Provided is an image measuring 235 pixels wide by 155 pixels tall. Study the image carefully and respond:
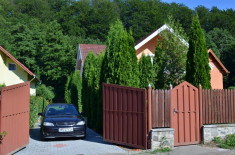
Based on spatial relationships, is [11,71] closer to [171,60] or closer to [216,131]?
[171,60]

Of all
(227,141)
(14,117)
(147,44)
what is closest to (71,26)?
(147,44)

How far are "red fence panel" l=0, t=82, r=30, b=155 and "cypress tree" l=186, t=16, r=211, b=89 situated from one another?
280 inches

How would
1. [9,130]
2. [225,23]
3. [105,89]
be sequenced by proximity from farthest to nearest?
[225,23], [105,89], [9,130]

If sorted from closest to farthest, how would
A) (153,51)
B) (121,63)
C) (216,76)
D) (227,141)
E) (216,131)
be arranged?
1. (227,141)
2. (216,131)
3. (121,63)
4. (153,51)
5. (216,76)

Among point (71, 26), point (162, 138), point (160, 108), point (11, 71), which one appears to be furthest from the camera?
point (71, 26)

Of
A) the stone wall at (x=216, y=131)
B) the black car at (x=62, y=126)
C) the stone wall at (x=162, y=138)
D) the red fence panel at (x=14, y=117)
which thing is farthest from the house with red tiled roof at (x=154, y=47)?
the red fence panel at (x=14, y=117)

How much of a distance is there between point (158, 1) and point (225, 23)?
1483 cm

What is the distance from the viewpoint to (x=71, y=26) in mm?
51031

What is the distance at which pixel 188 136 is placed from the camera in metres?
9.73

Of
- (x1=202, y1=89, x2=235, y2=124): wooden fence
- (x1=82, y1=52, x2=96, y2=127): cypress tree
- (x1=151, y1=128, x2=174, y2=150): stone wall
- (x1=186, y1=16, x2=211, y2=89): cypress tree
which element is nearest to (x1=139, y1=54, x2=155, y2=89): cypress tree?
(x1=186, y1=16, x2=211, y2=89): cypress tree

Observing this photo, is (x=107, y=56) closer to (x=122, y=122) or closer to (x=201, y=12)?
(x=122, y=122)

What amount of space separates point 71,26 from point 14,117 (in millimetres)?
44171

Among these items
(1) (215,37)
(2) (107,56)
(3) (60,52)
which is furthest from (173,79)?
(1) (215,37)

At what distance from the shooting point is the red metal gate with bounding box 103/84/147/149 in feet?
29.5
